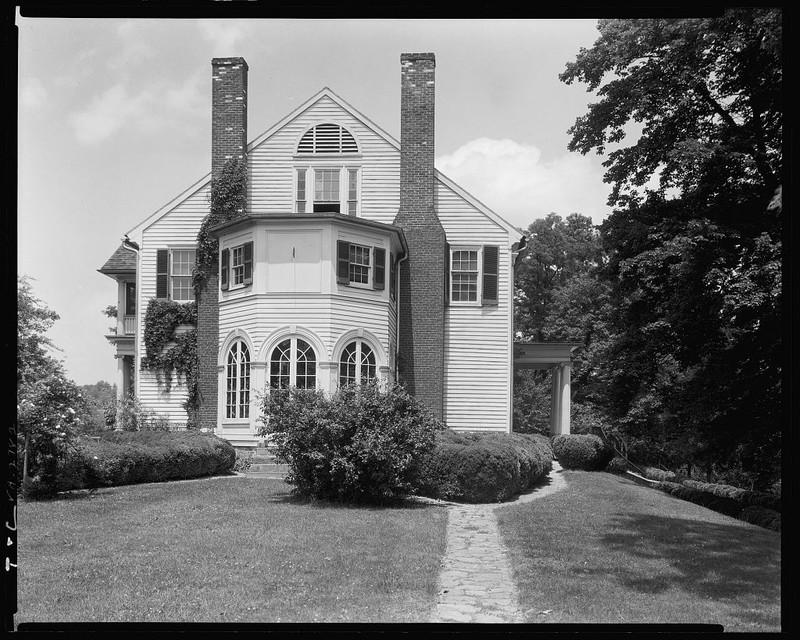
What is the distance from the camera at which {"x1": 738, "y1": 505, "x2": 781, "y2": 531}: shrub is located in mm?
17328

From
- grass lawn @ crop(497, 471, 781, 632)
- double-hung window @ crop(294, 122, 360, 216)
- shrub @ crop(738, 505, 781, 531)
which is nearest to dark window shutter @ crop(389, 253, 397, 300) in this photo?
double-hung window @ crop(294, 122, 360, 216)

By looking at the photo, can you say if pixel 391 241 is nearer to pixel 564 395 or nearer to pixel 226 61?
pixel 226 61

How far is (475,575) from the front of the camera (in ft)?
34.8

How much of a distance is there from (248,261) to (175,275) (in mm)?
4082

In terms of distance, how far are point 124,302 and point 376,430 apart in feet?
62.5

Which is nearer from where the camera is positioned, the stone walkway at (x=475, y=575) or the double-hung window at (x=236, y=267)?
the stone walkway at (x=475, y=575)

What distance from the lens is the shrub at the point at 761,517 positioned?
682 inches

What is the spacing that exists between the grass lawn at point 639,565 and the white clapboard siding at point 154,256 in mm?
13252

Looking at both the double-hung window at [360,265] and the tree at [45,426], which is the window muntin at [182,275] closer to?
the double-hung window at [360,265]

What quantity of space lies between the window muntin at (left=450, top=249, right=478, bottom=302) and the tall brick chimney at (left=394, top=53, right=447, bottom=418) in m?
→ 0.59

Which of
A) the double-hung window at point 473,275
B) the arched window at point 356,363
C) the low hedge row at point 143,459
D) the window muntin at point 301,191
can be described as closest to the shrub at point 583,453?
the double-hung window at point 473,275

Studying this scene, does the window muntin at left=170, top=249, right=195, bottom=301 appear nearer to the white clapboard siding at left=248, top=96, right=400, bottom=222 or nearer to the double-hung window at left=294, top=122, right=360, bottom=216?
the white clapboard siding at left=248, top=96, right=400, bottom=222

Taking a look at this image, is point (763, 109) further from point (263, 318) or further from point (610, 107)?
point (263, 318)

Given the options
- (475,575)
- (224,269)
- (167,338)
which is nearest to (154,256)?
(167,338)
